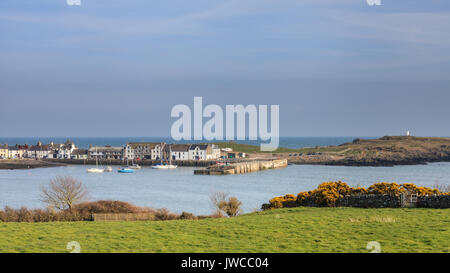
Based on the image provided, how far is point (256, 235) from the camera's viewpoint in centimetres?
1641

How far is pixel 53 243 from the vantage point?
49.5 ft

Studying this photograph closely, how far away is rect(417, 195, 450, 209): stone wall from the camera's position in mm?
23250

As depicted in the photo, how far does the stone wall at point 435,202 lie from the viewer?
23250 millimetres

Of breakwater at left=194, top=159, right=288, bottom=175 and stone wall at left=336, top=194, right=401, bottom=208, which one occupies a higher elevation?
stone wall at left=336, top=194, right=401, bottom=208

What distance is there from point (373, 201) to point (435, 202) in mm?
2961

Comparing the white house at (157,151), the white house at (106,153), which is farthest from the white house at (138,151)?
the white house at (106,153)

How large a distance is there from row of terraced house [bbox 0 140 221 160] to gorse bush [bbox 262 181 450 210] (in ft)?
364

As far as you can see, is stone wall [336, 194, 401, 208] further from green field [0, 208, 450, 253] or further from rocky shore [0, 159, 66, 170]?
rocky shore [0, 159, 66, 170]

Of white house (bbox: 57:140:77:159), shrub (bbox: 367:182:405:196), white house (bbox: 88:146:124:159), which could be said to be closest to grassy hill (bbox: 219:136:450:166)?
white house (bbox: 88:146:124:159)

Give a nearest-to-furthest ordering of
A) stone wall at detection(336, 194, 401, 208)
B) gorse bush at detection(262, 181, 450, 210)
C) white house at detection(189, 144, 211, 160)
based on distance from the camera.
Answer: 1. stone wall at detection(336, 194, 401, 208)
2. gorse bush at detection(262, 181, 450, 210)
3. white house at detection(189, 144, 211, 160)

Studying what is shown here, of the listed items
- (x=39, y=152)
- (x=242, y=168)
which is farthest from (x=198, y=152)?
(x=39, y=152)

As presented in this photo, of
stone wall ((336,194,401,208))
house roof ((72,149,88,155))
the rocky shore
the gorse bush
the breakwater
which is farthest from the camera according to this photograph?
house roof ((72,149,88,155))

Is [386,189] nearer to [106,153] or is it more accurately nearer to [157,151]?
[157,151]

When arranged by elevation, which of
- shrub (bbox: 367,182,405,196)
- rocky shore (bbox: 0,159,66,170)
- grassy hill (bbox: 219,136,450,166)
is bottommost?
rocky shore (bbox: 0,159,66,170)
